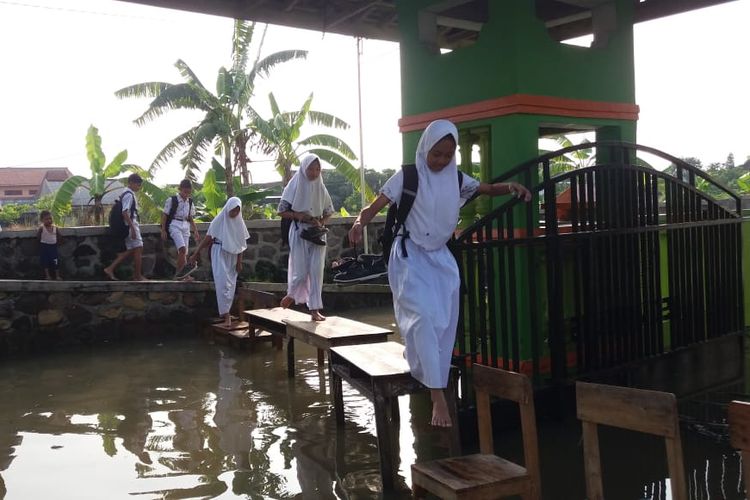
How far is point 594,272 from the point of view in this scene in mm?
5410

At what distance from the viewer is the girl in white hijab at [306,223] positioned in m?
7.00

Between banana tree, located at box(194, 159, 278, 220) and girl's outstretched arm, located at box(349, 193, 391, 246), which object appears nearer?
girl's outstretched arm, located at box(349, 193, 391, 246)

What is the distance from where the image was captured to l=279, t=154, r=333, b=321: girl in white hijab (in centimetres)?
700

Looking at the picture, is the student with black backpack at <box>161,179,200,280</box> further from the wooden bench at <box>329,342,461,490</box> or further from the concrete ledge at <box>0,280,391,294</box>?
the wooden bench at <box>329,342,461,490</box>

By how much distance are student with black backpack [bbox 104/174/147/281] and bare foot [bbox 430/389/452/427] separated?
25.1ft

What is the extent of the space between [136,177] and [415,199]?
738cm

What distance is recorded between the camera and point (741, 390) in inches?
250

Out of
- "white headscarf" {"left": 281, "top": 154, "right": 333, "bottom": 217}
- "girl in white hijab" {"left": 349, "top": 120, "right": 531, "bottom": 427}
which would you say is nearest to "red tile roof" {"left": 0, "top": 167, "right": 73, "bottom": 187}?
"white headscarf" {"left": 281, "top": 154, "right": 333, "bottom": 217}

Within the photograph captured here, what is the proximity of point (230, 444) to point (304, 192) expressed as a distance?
271 centimetres

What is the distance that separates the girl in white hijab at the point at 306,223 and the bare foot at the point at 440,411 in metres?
3.19

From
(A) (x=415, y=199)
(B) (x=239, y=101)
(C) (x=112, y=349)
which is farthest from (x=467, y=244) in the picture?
(B) (x=239, y=101)

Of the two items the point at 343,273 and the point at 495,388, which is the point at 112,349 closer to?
the point at 343,273

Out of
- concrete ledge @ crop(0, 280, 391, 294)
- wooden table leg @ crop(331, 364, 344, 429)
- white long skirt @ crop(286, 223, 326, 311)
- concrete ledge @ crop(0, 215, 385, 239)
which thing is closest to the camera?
wooden table leg @ crop(331, 364, 344, 429)

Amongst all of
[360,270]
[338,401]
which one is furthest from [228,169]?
[338,401]
